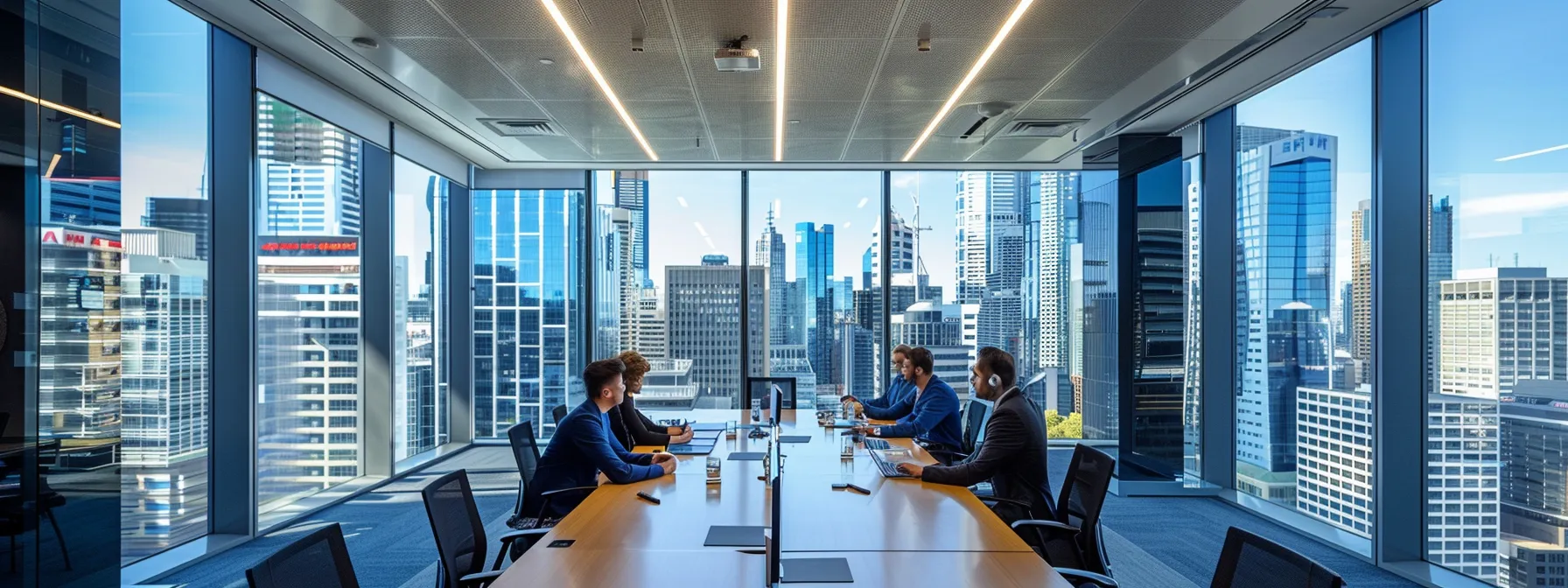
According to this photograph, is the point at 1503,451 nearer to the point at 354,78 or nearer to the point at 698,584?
the point at 698,584

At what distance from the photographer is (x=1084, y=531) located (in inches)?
132

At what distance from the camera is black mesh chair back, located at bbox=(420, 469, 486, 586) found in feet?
9.25

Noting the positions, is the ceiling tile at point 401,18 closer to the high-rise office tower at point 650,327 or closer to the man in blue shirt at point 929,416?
the man in blue shirt at point 929,416

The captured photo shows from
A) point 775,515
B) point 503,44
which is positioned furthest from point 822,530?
point 503,44

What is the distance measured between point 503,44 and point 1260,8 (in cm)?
404

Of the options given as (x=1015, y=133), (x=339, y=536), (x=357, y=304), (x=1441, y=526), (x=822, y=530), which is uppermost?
(x=1015, y=133)

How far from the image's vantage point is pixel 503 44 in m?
4.40

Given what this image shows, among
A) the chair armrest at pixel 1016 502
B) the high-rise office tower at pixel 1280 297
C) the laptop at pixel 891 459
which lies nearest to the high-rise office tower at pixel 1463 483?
the high-rise office tower at pixel 1280 297

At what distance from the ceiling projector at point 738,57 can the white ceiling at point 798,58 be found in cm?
6

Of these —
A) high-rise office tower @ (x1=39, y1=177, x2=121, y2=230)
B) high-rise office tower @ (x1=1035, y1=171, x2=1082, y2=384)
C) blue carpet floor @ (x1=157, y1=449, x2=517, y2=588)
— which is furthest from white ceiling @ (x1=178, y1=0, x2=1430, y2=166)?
blue carpet floor @ (x1=157, y1=449, x2=517, y2=588)

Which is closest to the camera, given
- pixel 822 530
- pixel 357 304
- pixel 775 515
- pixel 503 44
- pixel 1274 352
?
pixel 775 515

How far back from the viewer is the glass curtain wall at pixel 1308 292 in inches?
204

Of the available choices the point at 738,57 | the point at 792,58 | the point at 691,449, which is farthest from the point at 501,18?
the point at 691,449

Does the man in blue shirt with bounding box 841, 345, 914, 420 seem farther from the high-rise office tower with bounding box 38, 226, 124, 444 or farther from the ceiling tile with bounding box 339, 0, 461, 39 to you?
the high-rise office tower with bounding box 38, 226, 124, 444
